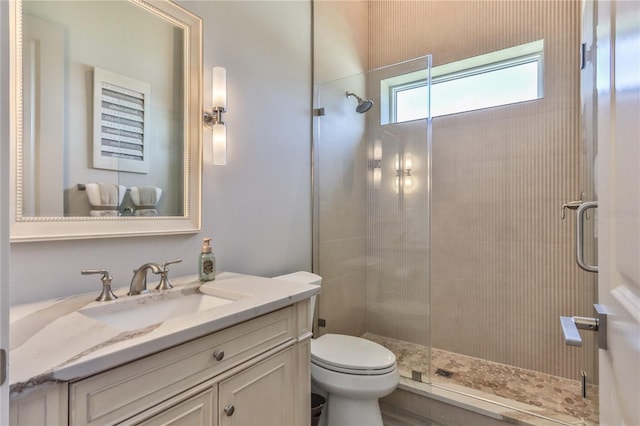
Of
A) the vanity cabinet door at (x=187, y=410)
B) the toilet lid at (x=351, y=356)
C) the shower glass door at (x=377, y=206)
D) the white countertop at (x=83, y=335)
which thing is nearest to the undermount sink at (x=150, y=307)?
the white countertop at (x=83, y=335)

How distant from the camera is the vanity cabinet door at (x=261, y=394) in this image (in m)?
0.88

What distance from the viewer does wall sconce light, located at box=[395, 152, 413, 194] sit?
218 centimetres

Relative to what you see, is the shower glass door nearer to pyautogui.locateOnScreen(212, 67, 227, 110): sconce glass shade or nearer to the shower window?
the shower window

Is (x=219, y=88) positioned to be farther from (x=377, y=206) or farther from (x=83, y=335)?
(x=377, y=206)

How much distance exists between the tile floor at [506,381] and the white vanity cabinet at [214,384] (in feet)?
3.71

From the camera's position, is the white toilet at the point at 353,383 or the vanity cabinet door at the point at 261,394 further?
the white toilet at the point at 353,383

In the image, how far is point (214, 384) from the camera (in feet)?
2.77

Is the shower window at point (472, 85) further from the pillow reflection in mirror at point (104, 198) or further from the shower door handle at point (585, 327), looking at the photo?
the pillow reflection in mirror at point (104, 198)

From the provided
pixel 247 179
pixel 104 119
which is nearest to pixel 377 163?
pixel 247 179

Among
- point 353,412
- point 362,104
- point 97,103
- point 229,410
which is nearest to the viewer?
point 229,410

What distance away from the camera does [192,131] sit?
1370 mm

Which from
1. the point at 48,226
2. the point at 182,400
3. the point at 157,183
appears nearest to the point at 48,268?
the point at 48,226

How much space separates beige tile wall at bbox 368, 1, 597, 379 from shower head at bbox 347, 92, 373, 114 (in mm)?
556

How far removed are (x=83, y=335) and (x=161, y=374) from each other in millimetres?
188
